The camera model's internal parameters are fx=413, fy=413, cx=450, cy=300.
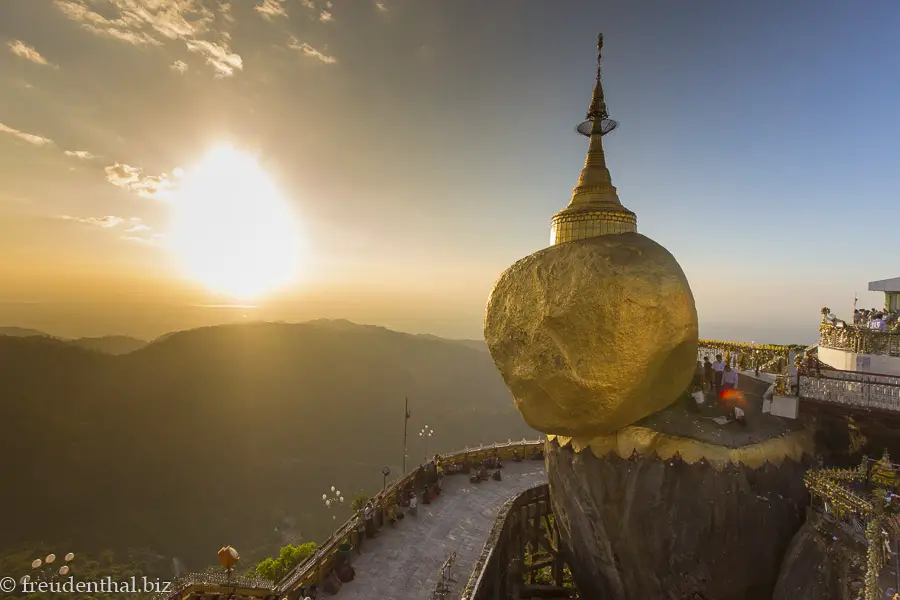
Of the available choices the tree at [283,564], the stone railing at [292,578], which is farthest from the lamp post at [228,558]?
the tree at [283,564]

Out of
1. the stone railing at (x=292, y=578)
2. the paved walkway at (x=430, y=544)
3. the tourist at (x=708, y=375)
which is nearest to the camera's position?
the tourist at (x=708, y=375)

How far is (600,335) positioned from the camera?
11.0 m

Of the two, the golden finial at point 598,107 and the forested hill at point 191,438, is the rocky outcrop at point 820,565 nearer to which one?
the golden finial at point 598,107

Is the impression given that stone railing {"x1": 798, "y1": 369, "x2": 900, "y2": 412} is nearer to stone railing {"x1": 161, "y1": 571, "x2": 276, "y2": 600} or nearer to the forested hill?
stone railing {"x1": 161, "y1": 571, "x2": 276, "y2": 600}

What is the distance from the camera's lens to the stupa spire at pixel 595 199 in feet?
43.3

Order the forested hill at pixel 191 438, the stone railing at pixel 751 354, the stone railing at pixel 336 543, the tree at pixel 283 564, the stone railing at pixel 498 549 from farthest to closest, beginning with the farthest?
the forested hill at pixel 191 438, the tree at pixel 283 564, the stone railing at pixel 751 354, the stone railing at pixel 498 549, the stone railing at pixel 336 543

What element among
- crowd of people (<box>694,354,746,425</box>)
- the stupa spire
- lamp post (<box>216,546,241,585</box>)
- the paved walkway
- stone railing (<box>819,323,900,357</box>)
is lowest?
the paved walkway

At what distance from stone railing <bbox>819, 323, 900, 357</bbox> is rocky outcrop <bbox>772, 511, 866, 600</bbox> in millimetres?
5875

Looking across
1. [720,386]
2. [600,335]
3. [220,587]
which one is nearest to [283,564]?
[220,587]

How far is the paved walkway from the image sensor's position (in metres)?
14.5

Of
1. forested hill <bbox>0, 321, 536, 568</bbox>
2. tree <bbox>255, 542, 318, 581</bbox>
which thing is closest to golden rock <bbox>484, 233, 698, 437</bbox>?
tree <bbox>255, 542, 318, 581</bbox>

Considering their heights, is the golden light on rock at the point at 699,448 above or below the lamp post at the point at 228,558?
above

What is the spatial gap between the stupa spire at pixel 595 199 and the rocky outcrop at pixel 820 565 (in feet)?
29.8

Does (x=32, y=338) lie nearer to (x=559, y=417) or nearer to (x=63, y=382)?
Result: (x=63, y=382)
